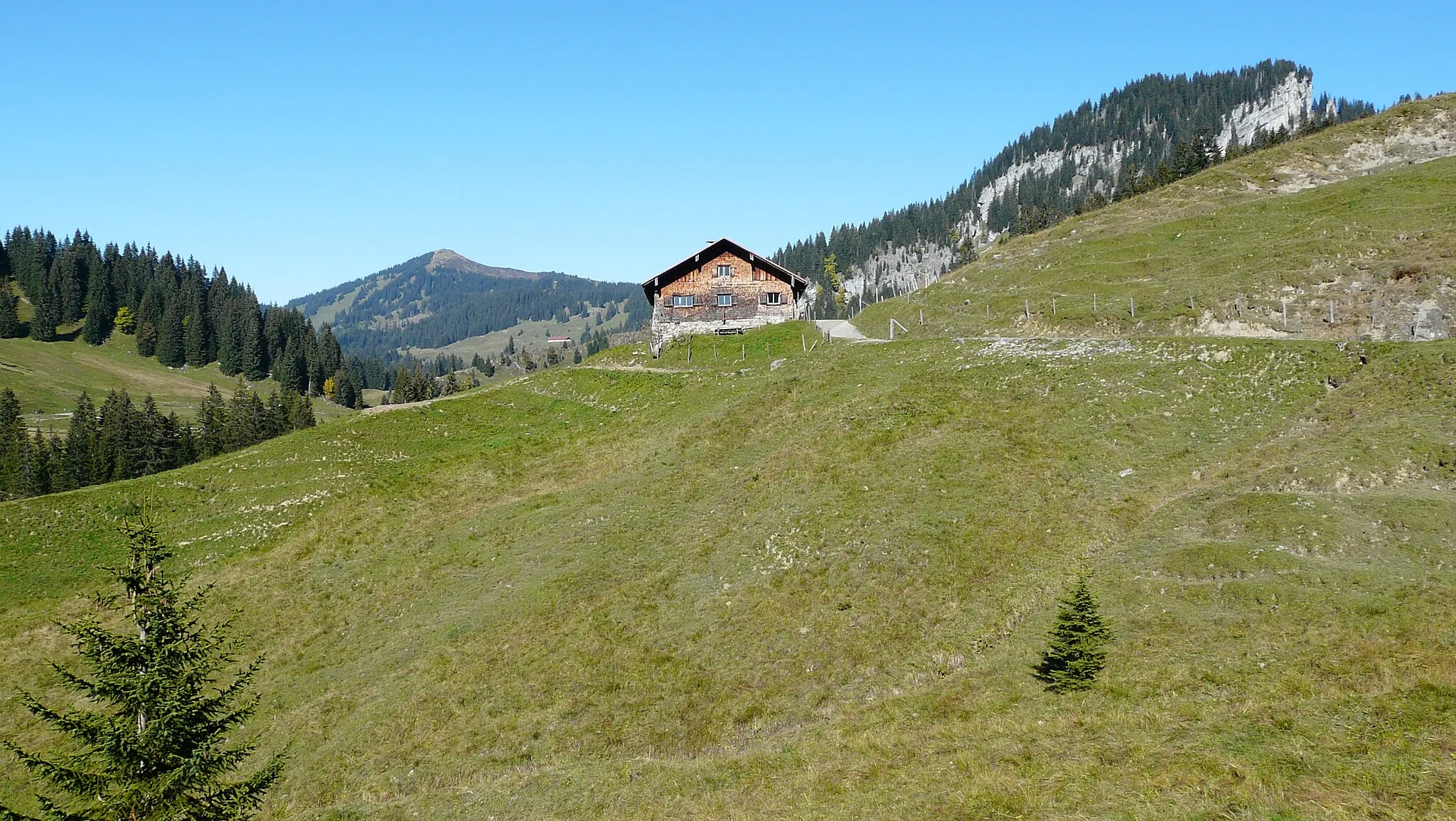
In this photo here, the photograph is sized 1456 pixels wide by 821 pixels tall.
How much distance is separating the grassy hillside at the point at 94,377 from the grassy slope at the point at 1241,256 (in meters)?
144

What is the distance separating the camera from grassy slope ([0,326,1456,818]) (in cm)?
1650

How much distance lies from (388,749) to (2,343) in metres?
209

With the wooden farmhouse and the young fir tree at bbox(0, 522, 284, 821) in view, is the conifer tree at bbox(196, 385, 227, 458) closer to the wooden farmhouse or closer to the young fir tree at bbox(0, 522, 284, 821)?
the wooden farmhouse

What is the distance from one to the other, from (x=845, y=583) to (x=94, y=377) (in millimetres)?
193848

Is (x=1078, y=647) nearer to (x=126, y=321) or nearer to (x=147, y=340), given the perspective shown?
(x=147, y=340)

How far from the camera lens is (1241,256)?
59.7m

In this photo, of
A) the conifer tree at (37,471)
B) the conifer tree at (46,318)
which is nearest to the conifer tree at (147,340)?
the conifer tree at (46,318)

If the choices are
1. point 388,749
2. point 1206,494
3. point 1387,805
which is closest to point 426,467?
point 388,749

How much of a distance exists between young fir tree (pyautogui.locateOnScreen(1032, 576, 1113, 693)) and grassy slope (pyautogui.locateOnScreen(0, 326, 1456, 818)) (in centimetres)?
53

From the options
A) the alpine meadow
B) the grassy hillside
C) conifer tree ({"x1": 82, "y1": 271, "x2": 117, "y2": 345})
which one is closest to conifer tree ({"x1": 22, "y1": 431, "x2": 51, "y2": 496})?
the grassy hillside

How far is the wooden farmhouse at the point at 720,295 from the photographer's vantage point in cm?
7450

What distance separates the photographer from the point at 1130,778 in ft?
47.8

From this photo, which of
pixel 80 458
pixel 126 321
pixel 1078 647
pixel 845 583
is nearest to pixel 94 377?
pixel 126 321

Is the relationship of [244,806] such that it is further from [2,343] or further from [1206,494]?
[2,343]
